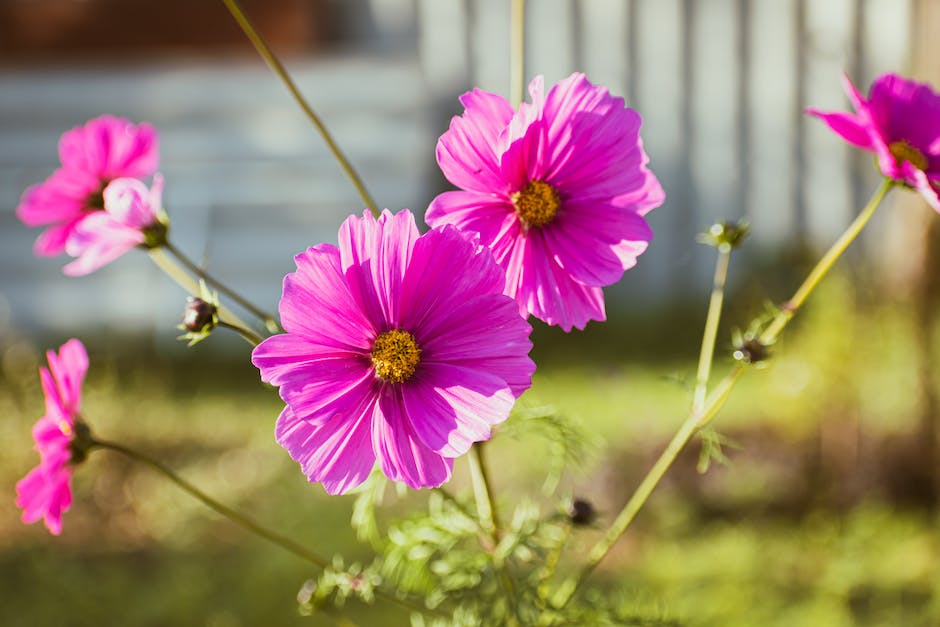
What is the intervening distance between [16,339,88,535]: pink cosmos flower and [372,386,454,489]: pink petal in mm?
210

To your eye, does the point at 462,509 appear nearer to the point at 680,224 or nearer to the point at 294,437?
the point at 294,437

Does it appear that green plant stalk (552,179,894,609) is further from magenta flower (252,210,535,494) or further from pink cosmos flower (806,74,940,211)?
magenta flower (252,210,535,494)

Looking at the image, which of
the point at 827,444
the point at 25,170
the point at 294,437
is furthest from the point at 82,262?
the point at 25,170

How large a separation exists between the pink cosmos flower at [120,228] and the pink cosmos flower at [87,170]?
0.08 metres

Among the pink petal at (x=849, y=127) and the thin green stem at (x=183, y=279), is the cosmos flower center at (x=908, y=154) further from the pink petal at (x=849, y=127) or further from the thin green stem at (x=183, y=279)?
the thin green stem at (x=183, y=279)

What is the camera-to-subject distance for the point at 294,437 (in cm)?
48

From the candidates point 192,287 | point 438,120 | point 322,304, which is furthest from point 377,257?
point 438,120

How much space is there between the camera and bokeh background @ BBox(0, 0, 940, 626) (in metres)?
1.87

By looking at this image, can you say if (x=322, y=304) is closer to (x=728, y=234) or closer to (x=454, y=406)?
(x=454, y=406)

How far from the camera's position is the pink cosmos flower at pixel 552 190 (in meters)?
0.52

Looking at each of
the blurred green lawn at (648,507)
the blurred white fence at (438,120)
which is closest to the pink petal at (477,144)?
the blurred green lawn at (648,507)

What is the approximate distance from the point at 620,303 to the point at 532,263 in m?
3.43

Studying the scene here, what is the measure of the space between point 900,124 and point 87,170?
526 mm

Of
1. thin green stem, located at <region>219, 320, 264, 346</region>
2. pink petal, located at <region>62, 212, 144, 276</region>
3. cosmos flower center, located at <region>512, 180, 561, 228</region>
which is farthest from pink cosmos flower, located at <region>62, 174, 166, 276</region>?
cosmos flower center, located at <region>512, 180, 561, 228</region>
